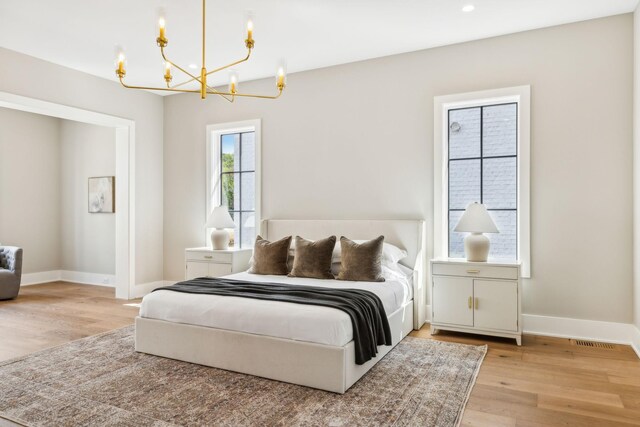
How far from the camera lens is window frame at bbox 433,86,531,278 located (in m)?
4.07

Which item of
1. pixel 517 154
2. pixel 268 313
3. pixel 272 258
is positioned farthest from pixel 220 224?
pixel 517 154

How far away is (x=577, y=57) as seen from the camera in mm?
3914

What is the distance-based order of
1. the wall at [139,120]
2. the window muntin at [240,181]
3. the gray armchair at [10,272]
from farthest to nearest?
the window muntin at [240,181] → the gray armchair at [10,272] → the wall at [139,120]

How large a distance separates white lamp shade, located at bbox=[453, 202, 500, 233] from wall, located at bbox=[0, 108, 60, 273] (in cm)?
664

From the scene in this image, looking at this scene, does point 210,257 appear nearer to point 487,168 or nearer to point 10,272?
point 10,272

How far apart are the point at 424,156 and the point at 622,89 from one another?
5.87 ft

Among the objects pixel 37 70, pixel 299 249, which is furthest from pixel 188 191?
pixel 299 249

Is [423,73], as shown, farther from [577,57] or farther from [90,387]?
[90,387]

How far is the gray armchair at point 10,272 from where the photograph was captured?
5516mm

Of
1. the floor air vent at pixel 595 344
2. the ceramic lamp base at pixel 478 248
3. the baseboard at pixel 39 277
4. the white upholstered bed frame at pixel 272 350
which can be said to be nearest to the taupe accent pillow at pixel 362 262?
the white upholstered bed frame at pixel 272 350

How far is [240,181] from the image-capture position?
18.9 feet

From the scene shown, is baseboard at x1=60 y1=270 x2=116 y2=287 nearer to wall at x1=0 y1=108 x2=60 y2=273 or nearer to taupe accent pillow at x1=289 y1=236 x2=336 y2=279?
wall at x1=0 y1=108 x2=60 y2=273

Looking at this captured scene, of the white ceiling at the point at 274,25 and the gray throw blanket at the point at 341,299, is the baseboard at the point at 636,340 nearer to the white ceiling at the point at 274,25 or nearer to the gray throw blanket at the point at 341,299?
the gray throw blanket at the point at 341,299

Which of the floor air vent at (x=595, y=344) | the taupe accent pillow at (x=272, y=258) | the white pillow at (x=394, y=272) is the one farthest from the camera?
the taupe accent pillow at (x=272, y=258)
